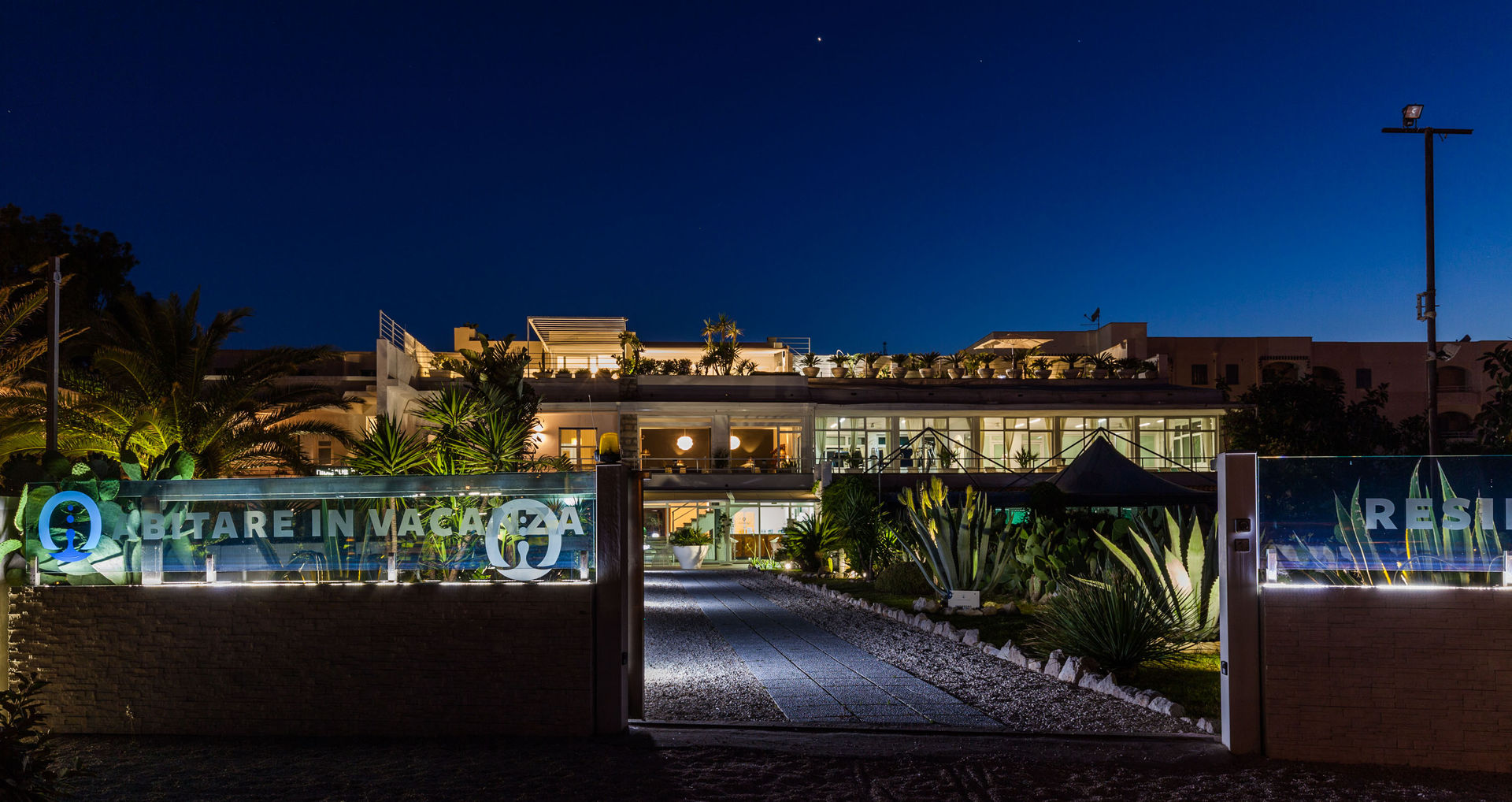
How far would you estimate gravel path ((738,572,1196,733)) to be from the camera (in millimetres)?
7363

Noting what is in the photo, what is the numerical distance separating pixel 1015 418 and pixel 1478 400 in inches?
1245

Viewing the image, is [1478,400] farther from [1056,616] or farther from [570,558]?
[570,558]

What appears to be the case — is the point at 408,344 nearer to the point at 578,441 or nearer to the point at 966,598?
the point at 578,441

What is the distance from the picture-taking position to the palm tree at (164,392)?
54.0 ft

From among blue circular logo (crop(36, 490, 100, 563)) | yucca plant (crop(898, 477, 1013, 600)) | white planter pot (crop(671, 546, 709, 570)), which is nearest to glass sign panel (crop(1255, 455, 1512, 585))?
yucca plant (crop(898, 477, 1013, 600))

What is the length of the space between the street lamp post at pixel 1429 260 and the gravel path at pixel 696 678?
12.1 metres

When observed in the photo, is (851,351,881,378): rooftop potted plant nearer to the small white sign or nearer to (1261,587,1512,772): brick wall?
the small white sign

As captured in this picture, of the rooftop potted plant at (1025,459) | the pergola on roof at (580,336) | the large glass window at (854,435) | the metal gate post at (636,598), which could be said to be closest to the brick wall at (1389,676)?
the metal gate post at (636,598)

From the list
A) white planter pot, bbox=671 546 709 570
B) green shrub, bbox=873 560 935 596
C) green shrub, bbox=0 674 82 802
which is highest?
green shrub, bbox=0 674 82 802

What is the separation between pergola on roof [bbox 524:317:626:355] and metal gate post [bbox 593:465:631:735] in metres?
34.4

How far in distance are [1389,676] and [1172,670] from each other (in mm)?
2855

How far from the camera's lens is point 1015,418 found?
39.1m

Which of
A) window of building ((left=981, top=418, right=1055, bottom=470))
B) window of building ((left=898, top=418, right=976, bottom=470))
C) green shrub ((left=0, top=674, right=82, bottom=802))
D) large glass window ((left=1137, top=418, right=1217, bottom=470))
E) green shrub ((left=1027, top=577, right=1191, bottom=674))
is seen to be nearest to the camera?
green shrub ((left=0, top=674, right=82, bottom=802))

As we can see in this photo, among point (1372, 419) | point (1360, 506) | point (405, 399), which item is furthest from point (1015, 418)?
point (1360, 506)
